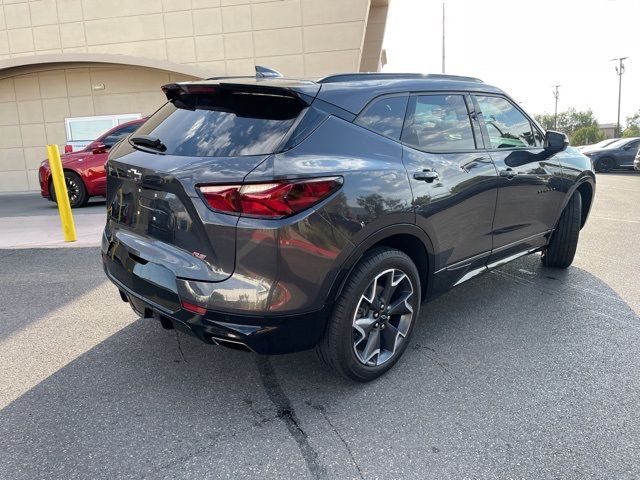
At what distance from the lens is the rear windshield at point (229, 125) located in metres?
2.49

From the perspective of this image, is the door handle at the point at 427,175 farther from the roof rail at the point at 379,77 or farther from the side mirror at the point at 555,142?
the side mirror at the point at 555,142

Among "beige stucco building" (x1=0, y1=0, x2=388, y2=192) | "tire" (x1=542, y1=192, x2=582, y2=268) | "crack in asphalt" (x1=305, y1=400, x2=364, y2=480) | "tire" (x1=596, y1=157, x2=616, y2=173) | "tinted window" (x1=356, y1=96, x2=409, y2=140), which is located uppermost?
"beige stucco building" (x1=0, y1=0, x2=388, y2=192)

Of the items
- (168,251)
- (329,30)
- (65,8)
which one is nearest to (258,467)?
(168,251)

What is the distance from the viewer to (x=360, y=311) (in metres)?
2.84

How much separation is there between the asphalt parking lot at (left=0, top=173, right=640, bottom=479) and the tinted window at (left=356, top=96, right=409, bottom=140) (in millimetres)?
1512

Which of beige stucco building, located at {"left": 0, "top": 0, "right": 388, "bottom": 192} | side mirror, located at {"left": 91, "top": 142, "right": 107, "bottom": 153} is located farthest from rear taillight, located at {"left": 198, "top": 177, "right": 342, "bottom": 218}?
beige stucco building, located at {"left": 0, "top": 0, "right": 388, "bottom": 192}

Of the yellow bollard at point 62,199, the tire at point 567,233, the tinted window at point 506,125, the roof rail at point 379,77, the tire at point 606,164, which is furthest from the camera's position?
the tire at point 606,164

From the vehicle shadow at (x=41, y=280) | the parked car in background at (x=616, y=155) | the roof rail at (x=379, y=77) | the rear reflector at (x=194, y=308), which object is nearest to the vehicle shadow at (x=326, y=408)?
the rear reflector at (x=194, y=308)

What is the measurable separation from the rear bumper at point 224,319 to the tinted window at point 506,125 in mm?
2165

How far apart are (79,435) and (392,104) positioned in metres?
2.55

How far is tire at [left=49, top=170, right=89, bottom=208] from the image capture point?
9.97 meters

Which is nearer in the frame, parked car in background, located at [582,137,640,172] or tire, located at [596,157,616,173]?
parked car in background, located at [582,137,640,172]

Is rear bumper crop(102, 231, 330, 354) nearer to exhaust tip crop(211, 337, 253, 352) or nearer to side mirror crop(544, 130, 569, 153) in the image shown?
exhaust tip crop(211, 337, 253, 352)

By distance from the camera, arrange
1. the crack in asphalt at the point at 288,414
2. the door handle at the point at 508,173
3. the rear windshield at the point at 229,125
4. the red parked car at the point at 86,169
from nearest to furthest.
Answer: the crack in asphalt at the point at 288,414 → the rear windshield at the point at 229,125 → the door handle at the point at 508,173 → the red parked car at the point at 86,169
